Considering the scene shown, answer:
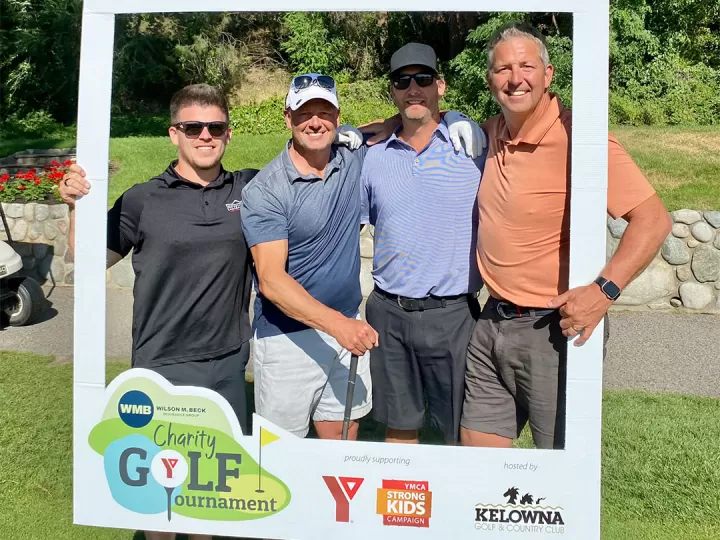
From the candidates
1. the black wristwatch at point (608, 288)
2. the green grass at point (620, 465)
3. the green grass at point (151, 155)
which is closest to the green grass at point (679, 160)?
the green grass at point (620, 465)

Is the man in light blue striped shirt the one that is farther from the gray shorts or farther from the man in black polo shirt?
the man in black polo shirt

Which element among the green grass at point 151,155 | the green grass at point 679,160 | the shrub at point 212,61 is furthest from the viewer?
the green grass at point 679,160

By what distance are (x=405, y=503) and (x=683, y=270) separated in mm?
5284

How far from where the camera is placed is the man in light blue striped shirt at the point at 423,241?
2.72m

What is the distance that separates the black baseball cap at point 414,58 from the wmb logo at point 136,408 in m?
1.51

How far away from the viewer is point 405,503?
2377 millimetres

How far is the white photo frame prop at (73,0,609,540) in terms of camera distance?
87.7 inches

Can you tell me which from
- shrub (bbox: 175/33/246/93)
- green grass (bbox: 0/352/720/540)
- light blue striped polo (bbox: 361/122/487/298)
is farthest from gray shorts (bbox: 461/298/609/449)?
shrub (bbox: 175/33/246/93)

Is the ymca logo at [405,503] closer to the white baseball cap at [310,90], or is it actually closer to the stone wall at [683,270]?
the white baseball cap at [310,90]

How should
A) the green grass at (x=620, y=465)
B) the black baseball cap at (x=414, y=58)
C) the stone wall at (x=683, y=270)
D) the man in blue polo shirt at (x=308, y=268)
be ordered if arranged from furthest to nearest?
the stone wall at (x=683, y=270) → the green grass at (x=620, y=465) → the black baseball cap at (x=414, y=58) → the man in blue polo shirt at (x=308, y=268)

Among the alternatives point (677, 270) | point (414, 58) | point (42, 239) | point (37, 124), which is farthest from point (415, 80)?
point (37, 124)

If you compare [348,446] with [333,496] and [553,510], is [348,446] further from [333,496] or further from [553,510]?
[553,510]

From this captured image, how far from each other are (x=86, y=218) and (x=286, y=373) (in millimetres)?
960

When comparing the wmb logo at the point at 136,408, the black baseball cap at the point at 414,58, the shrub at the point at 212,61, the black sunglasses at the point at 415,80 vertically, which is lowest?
the wmb logo at the point at 136,408
